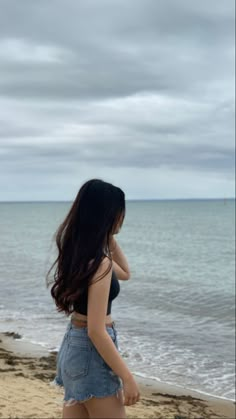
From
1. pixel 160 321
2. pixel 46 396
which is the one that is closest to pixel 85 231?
pixel 46 396

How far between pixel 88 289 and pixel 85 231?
1.01 feet

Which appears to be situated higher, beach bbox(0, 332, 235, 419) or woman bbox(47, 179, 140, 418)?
woman bbox(47, 179, 140, 418)

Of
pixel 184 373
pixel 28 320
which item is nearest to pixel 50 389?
pixel 184 373

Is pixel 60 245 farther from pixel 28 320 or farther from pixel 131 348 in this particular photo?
pixel 28 320

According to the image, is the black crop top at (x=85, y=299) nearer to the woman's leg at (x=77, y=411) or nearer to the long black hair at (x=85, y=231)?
the long black hair at (x=85, y=231)

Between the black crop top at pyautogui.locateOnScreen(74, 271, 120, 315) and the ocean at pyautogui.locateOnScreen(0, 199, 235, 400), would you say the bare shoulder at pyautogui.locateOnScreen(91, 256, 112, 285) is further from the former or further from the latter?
the ocean at pyautogui.locateOnScreen(0, 199, 235, 400)

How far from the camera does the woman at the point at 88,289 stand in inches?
110

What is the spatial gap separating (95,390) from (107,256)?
68 centimetres

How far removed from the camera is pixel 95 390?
2855 mm

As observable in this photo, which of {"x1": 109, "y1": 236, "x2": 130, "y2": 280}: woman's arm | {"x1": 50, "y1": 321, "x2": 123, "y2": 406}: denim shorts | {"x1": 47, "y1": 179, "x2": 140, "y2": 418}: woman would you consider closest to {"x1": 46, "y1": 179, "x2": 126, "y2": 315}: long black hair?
{"x1": 47, "y1": 179, "x2": 140, "y2": 418}: woman

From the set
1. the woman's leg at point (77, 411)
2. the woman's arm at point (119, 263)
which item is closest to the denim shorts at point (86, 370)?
the woman's leg at point (77, 411)

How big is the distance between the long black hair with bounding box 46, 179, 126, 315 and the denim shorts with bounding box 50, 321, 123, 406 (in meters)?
0.18

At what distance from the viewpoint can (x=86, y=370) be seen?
9.37ft

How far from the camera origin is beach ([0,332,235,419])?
22.7ft
